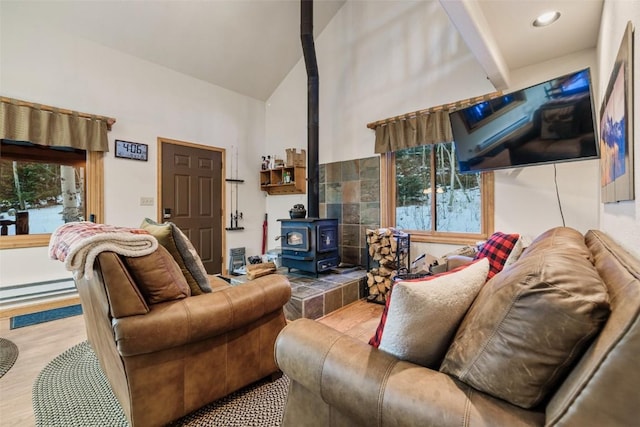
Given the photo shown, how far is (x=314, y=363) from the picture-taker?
2.93 feet

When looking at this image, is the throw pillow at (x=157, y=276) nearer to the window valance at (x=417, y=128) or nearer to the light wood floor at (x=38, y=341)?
the light wood floor at (x=38, y=341)

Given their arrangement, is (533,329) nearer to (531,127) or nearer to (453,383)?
(453,383)

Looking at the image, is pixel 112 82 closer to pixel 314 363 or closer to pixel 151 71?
pixel 151 71

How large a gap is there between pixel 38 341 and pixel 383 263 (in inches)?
125

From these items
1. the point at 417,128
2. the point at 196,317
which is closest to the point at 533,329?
the point at 196,317

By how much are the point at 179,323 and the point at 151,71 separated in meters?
3.90

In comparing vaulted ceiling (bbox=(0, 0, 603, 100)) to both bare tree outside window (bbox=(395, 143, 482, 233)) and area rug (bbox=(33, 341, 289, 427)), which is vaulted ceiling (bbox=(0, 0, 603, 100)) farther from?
area rug (bbox=(33, 341, 289, 427))

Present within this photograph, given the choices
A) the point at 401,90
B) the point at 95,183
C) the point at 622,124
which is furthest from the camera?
the point at 401,90

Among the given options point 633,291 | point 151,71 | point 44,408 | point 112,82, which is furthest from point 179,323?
point 151,71

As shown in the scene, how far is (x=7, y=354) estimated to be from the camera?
2074 millimetres

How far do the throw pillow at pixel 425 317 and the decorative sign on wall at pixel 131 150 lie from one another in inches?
157

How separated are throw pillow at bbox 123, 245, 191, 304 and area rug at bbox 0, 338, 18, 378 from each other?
1.52 metres

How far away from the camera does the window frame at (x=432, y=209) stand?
284cm

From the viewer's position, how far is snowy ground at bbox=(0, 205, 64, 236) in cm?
305
